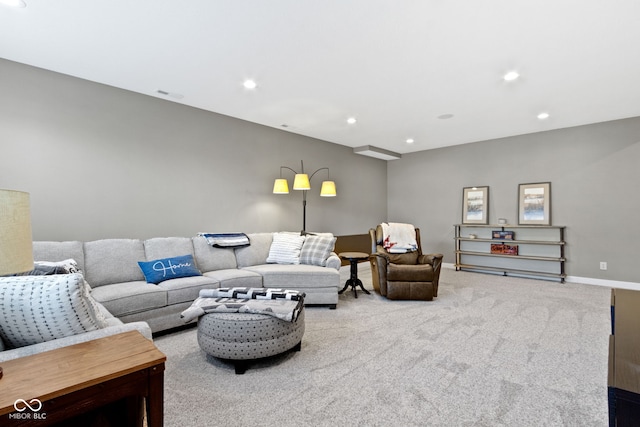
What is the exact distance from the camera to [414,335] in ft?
9.66

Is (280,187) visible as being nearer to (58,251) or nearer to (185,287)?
(185,287)

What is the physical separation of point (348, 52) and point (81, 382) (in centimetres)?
286

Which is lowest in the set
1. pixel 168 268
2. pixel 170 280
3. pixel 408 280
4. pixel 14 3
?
pixel 408 280

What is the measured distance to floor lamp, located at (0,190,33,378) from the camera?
37.2 inches

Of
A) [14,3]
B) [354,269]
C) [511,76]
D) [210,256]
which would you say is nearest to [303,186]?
[354,269]

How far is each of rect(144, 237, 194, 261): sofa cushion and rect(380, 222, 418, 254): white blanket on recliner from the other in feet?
9.04

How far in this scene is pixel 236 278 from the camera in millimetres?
3467

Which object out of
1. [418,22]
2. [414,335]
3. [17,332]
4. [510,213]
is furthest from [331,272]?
[510,213]

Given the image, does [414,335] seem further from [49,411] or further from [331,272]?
[49,411]

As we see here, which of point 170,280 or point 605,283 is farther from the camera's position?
point 605,283

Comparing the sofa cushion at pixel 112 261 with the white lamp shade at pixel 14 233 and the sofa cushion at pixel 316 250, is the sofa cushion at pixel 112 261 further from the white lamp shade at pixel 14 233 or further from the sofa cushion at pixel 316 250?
the white lamp shade at pixel 14 233

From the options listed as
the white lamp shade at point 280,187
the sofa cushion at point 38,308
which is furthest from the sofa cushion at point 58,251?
the white lamp shade at point 280,187

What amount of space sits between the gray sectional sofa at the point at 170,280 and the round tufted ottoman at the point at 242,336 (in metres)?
0.78

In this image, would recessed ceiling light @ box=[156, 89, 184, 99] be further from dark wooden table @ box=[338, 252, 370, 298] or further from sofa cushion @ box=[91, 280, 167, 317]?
dark wooden table @ box=[338, 252, 370, 298]
